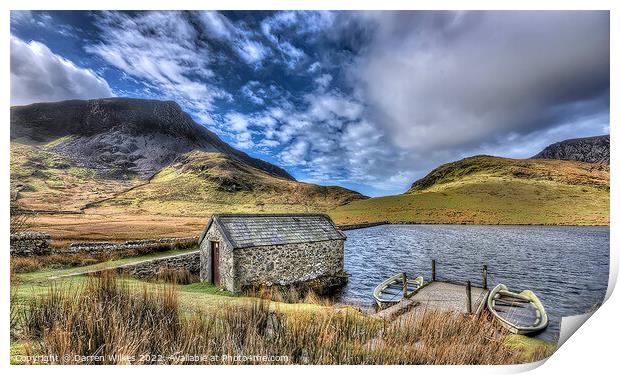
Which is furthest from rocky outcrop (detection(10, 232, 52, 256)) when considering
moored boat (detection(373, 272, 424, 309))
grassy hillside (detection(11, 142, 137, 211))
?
moored boat (detection(373, 272, 424, 309))

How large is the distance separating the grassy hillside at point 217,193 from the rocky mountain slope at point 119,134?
1.96 feet

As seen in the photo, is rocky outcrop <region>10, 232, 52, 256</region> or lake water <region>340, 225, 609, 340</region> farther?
lake water <region>340, 225, 609, 340</region>

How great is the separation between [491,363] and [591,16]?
5.71 m

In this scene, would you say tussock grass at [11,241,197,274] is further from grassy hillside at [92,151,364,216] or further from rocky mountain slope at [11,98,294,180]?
rocky mountain slope at [11,98,294,180]

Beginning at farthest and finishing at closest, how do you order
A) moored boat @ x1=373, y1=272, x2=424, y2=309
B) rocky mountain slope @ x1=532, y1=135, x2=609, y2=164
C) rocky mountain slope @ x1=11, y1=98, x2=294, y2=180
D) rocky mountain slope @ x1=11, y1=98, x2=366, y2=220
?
moored boat @ x1=373, y1=272, x2=424, y2=309 → rocky mountain slope @ x1=11, y1=98, x2=366, y2=220 → rocky mountain slope @ x1=11, y1=98, x2=294, y2=180 → rocky mountain slope @ x1=532, y1=135, x2=609, y2=164

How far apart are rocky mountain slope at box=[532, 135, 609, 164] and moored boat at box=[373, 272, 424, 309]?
5.00 m

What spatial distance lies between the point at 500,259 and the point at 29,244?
1743cm

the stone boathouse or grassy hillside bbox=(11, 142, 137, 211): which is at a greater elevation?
grassy hillside bbox=(11, 142, 137, 211)

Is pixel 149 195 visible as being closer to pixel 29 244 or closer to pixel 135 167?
pixel 135 167

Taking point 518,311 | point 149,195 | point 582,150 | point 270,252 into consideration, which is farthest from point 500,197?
point 149,195

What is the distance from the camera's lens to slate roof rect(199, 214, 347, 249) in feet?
22.7

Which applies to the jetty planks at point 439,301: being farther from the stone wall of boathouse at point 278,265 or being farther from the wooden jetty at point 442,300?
the stone wall of boathouse at point 278,265

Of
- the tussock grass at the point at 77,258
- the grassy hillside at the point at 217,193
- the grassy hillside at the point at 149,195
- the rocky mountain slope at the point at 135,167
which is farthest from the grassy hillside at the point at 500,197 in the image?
the tussock grass at the point at 77,258

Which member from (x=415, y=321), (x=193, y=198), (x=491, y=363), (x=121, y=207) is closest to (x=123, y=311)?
(x=415, y=321)
